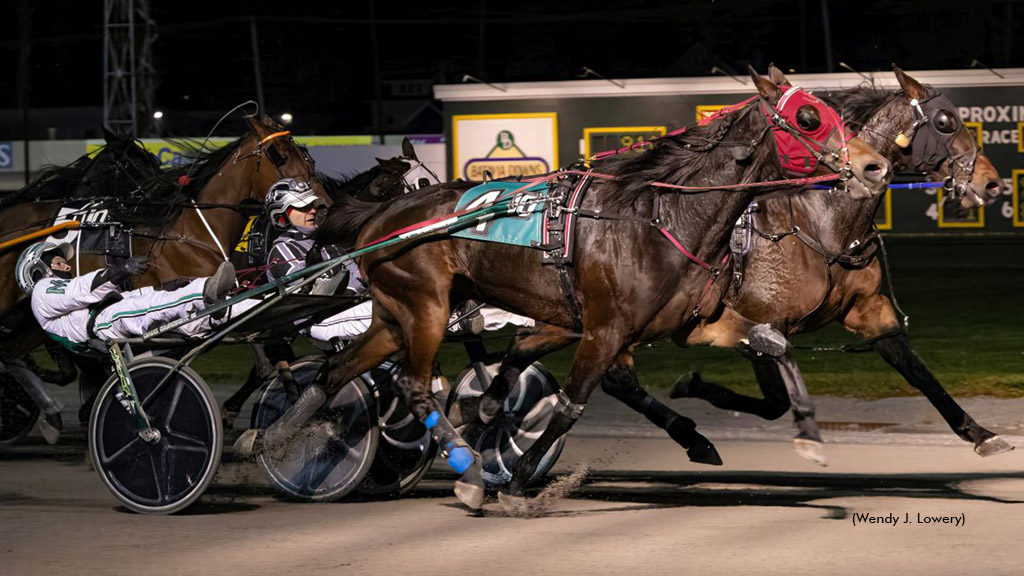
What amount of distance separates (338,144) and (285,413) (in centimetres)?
3024

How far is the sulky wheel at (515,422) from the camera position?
825 centimetres

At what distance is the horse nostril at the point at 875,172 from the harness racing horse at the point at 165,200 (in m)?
3.93

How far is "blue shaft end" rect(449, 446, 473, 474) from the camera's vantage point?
7.35 m

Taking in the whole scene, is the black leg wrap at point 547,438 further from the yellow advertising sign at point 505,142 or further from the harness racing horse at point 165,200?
the yellow advertising sign at point 505,142

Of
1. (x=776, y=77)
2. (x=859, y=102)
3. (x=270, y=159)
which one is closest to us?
(x=776, y=77)

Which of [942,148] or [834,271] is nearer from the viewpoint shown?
[942,148]

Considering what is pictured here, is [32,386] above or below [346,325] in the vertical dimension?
below

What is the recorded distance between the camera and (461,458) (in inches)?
289

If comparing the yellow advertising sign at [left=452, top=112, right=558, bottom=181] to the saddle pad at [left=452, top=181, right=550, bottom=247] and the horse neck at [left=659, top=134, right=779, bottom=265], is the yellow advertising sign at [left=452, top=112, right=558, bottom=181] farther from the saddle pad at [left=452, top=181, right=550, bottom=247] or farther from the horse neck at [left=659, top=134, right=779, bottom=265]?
the horse neck at [left=659, top=134, right=779, bottom=265]

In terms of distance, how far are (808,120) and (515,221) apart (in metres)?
1.54

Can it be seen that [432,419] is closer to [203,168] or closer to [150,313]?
[150,313]

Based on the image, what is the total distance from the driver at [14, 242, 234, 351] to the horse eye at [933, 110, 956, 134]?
3807 mm

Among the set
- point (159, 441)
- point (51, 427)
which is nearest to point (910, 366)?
point (159, 441)

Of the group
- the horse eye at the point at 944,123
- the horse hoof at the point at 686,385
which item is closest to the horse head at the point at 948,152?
the horse eye at the point at 944,123
